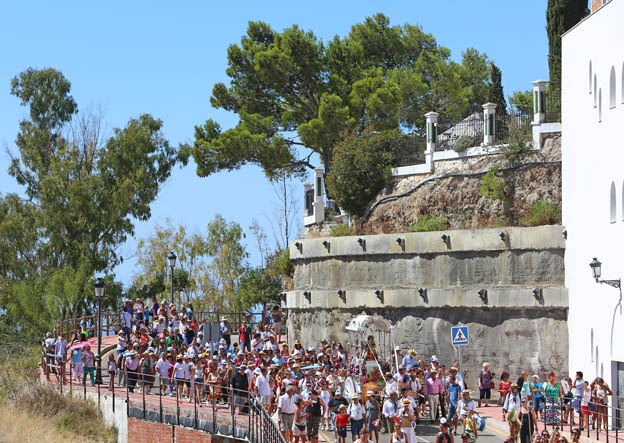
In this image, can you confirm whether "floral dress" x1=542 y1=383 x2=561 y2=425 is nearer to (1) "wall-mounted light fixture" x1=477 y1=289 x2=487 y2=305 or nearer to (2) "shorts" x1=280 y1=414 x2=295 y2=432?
(1) "wall-mounted light fixture" x1=477 y1=289 x2=487 y2=305

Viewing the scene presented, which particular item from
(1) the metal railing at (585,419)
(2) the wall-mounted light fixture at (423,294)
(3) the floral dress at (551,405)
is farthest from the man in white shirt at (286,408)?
(2) the wall-mounted light fixture at (423,294)

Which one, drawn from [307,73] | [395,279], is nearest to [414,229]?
[395,279]

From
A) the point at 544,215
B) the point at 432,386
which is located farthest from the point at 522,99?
the point at 432,386

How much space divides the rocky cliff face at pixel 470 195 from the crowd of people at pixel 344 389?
18.9 ft

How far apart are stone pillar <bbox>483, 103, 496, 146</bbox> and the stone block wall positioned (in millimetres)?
4593

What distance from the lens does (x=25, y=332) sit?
2105 inches

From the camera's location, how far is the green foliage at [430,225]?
3384cm

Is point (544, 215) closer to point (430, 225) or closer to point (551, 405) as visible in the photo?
point (430, 225)

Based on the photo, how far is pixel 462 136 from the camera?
34.9m

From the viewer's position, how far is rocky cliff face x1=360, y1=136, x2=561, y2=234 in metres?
32.0

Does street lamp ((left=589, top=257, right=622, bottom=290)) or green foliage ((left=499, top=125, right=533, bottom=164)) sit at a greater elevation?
green foliage ((left=499, top=125, right=533, bottom=164))

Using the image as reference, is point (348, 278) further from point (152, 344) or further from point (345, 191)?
point (152, 344)

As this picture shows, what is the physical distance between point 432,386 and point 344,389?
2.37 m

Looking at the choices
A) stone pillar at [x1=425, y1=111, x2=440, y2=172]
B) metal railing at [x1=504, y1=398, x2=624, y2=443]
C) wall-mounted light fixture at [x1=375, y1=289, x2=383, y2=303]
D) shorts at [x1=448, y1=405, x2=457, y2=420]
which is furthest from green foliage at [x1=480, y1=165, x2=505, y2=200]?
shorts at [x1=448, y1=405, x2=457, y2=420]
